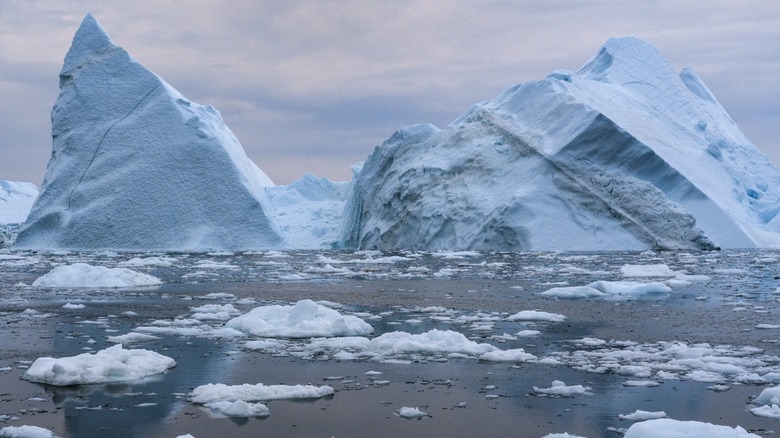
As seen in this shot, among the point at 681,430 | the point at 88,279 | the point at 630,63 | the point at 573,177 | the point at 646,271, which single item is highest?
the point at 630,63

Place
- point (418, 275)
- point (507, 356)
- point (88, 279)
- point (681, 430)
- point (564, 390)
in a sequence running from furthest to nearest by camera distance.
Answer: point (418, 275), point (88, 279), point (507, 356), point (564, 390), point (681, 430)

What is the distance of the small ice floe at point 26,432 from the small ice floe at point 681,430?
10.4ft

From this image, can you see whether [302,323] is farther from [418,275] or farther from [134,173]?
[134,173]

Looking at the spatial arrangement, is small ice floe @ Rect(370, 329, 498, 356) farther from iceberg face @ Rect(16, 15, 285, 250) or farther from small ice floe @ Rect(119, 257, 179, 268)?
iceberg face @ Rect(16, 15, 285, 250)

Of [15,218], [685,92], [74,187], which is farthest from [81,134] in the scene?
[15,218]

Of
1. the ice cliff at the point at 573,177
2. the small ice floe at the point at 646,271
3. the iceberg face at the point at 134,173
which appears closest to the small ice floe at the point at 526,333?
the small ice floe at the point at 646,271

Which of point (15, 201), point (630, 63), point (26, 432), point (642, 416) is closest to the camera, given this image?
point (26, 432)

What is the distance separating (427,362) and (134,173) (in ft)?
80.9

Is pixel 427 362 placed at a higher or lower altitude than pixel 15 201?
lower

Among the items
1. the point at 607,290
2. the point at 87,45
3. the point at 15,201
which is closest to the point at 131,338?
the point at 607,290

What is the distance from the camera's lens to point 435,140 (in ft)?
108

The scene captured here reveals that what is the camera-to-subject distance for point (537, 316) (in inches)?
396

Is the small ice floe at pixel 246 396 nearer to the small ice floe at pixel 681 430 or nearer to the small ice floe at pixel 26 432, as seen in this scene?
the small ice floe at pixel 26 432

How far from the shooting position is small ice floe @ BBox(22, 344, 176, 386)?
20.4ft
